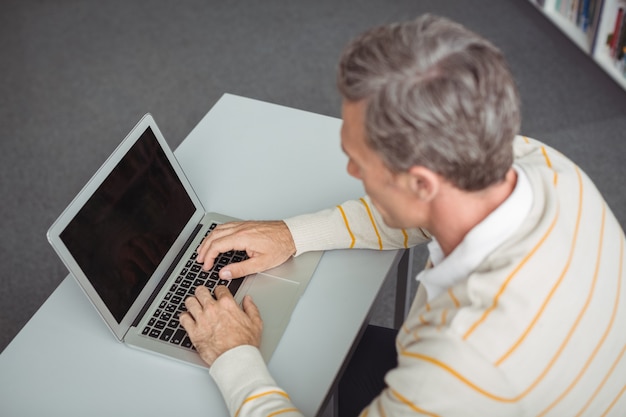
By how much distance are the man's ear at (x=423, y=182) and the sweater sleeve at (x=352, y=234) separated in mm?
335

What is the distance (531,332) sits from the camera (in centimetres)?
79

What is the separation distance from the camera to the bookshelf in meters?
2.43

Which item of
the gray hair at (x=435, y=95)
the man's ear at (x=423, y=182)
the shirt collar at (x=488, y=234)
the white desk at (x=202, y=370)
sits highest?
the gray hair at (x=435, y=95)

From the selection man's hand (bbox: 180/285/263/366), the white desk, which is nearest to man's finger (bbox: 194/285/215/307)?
man's hand (bbox: 180/285/263/366)

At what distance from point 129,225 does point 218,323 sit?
23 cm

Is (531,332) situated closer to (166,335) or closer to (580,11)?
(166,335)

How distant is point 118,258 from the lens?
1.09 meters

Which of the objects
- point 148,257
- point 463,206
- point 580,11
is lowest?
point 148,257

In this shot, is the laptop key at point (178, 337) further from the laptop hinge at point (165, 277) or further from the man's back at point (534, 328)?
the man's back at point (534, 328)

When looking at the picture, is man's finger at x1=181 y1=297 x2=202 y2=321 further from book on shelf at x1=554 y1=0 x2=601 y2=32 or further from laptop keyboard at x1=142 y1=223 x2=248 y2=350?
book on shelf at x1=554 y1=0 x2=601 y2=32

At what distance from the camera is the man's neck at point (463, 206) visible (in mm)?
868

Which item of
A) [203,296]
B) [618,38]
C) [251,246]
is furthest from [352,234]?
[618,38]

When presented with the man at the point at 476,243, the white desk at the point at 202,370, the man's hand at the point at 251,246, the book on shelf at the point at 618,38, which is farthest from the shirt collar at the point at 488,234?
the book on shelf at the point at 618,38

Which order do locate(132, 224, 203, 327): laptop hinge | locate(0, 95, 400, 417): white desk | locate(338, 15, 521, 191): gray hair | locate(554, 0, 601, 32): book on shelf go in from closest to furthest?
locate(338, 15, 521, 191): gray hair < locate(0, 95, 400, 417): white desk < locate(132, 224, 203, 327): laptop hinge < locate(554, 0, 601, 32): book on shelf
